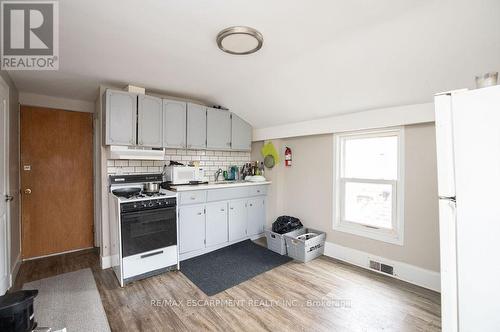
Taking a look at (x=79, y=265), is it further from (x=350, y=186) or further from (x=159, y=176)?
(x=350, y=186)

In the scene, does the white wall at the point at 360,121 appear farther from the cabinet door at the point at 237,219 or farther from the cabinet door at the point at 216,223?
the cabinet door at the point at 216,223

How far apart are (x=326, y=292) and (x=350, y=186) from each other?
1.49 meters

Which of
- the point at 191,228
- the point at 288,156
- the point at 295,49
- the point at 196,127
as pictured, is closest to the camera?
the point at 295,49

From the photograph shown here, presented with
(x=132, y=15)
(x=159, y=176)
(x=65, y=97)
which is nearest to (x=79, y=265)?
(x=159, y=176)

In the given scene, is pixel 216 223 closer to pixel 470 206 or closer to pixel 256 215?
pixel 256 215

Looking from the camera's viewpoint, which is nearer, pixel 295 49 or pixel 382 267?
pixel 295 49

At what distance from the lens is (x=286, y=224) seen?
366 centimetres

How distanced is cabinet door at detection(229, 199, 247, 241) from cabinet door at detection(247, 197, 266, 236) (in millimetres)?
111

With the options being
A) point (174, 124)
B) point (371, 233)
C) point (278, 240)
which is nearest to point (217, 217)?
point (278, 240)

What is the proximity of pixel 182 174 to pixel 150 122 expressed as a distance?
0.86 meters

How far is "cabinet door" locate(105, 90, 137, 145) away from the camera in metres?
2.82

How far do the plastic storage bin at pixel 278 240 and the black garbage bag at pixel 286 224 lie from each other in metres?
0.07

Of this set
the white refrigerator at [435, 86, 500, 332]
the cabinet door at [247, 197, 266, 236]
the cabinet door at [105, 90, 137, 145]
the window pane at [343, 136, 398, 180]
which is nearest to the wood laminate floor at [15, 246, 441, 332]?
the white refrigerator at [435, 86, 500, 332]

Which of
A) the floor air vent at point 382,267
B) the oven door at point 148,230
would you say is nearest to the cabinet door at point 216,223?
the oven door at point 148,230
